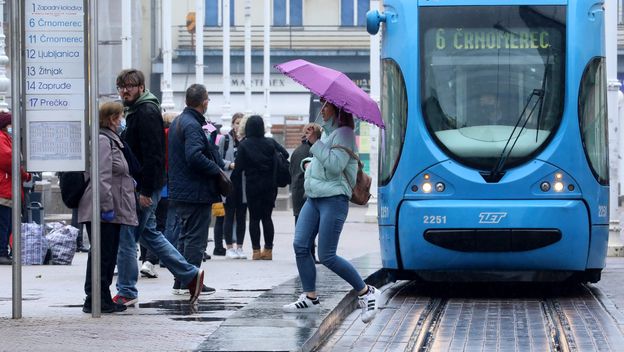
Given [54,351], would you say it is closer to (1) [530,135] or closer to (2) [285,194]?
(1) [530,135]

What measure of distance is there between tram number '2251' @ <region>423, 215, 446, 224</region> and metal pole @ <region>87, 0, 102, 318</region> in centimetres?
378

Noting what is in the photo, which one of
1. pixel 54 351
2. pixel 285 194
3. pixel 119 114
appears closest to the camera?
pixel 54 351

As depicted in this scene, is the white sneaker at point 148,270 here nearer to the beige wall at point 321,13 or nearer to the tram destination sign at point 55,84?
the tram destination sign at point 55,84

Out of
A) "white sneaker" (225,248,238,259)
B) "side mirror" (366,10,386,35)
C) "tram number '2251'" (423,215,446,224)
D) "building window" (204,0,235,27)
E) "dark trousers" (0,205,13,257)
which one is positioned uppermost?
"building window" (204,0,235,27)

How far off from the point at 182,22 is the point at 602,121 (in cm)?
4364

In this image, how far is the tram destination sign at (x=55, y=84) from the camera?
11.0 metres

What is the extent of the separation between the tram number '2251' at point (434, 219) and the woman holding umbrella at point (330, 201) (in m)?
2.41

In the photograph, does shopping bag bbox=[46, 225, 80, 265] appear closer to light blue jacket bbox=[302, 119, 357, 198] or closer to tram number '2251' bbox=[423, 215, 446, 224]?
tram number '2251' bbox=[423, 215, 446, 224]

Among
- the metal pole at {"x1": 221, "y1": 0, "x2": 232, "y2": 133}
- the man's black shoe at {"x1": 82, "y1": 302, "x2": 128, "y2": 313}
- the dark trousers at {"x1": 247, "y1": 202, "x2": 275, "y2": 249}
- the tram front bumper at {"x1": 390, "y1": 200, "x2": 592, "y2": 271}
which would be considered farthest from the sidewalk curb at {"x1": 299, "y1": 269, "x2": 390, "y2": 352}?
the metal pole at {"x1": 221, "y1": 0, "x2": 232, "y2": 133}

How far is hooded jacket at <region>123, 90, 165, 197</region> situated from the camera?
12.3 metres

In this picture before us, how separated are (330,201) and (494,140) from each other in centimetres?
305

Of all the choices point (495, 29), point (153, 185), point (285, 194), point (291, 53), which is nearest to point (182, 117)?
point (153, 185)

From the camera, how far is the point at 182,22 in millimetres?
57219

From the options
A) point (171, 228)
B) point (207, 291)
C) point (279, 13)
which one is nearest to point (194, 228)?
point (207, 291)
